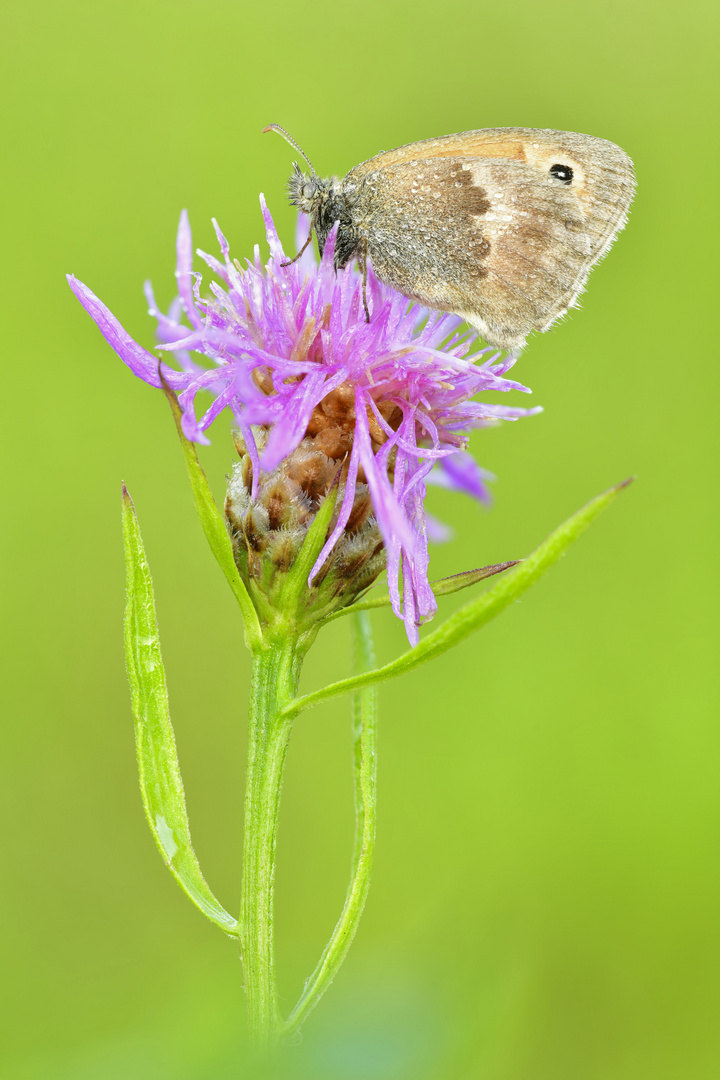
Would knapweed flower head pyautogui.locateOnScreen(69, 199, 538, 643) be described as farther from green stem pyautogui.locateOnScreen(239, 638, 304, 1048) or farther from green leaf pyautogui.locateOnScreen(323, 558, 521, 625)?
green stem pyautogui.locateOnScreen(239, 638, 304, 1048)

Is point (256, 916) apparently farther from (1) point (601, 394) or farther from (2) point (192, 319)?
(1) point (601, 394)

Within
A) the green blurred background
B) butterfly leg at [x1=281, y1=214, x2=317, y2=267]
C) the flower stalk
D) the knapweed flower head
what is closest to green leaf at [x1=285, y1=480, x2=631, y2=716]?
the flower stalk

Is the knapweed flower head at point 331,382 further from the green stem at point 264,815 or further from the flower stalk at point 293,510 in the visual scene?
the green stem at point 264,815

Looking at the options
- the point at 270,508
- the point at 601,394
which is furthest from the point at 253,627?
the point at 601,394

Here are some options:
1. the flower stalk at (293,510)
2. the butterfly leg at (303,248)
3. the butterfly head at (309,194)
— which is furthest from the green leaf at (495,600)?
the butterfly head at (309,194)

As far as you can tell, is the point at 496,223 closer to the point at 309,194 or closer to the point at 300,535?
the point at 309,194
